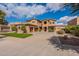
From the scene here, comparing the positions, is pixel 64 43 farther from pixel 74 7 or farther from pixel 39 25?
pixel 74 7

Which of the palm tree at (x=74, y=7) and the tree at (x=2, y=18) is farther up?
the palm tree at (x=74, y=7)

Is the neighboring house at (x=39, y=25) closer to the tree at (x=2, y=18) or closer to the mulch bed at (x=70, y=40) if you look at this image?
the tree at (x=2, y=18)

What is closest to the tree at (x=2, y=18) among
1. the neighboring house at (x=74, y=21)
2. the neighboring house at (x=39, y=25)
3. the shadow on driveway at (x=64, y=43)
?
the neighboring house at (x=39, y=25)

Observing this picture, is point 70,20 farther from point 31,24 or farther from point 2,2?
point 2,2

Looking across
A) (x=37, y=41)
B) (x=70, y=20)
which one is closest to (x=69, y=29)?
(x=70, y=20)

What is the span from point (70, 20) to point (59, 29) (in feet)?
1.15

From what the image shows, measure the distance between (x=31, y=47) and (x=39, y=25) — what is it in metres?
0.58

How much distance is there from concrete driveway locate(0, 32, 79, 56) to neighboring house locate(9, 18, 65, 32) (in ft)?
0.40

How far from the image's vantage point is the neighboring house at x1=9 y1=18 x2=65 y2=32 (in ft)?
15.0

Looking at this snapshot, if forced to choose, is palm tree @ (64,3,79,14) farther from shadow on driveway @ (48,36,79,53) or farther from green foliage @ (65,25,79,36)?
shadow on driveway @ (48,36,79,53)

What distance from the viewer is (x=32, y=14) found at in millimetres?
4543

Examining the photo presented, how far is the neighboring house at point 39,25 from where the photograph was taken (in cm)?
457

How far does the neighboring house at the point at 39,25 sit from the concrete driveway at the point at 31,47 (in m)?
0.12

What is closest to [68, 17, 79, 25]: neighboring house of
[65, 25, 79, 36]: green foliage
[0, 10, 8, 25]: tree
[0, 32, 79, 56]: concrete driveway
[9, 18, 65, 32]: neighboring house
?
[65, 25, 79, 36]: green foliage
